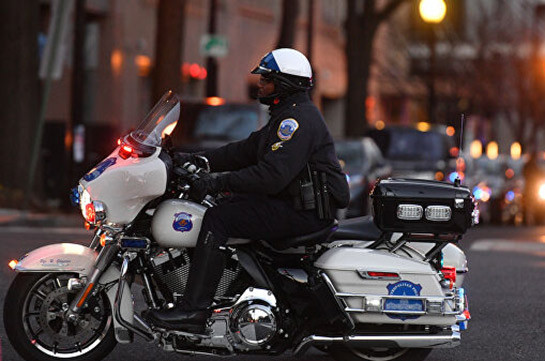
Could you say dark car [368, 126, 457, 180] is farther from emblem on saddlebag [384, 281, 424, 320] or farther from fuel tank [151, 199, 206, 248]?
fuel tank [151, 199, 206, 248]

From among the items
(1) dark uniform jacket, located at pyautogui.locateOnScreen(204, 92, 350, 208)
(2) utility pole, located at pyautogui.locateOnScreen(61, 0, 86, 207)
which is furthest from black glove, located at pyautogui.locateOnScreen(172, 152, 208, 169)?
(2) utility pole, located at pyautogui.locateOnScreen(61, 0, 86, 207)

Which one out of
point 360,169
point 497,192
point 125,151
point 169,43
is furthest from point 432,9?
point 125,151

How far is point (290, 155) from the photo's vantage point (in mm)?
7945

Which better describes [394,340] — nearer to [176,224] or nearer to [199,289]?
[199,289]

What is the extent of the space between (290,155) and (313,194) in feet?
0.91

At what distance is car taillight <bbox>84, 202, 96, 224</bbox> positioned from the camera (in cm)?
797

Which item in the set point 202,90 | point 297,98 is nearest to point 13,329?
point 297,98

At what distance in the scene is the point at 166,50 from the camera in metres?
25.8

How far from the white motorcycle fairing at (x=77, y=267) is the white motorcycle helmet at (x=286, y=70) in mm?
1383

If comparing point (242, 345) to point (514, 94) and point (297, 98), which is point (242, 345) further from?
point (514, 94)

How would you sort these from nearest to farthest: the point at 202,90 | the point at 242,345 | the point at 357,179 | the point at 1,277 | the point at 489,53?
the point at 242,345 → the point at 1,277 → the point at 357,179 → the point at 202,90 → the point at 489,53

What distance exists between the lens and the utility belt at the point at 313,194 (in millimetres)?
8039

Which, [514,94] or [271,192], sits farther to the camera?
[514,94]

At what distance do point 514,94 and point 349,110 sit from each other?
33.5 metres
